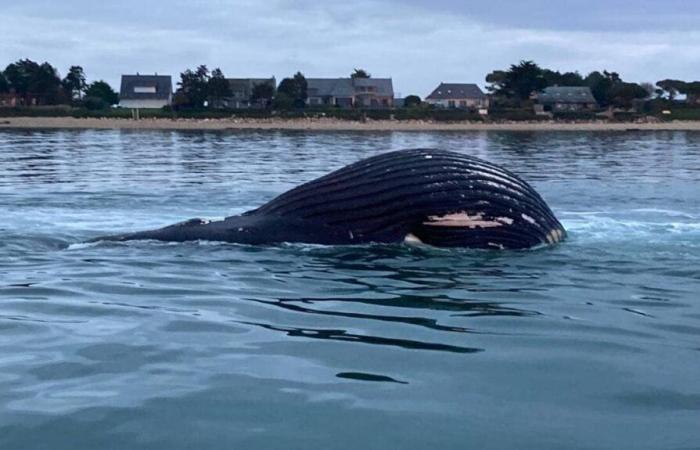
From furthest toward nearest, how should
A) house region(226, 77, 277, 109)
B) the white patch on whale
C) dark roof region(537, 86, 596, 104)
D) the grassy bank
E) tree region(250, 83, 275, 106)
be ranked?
house region(226, 77, 277, 109) → tree region(250, 83, 275, 106) → dark roof region(537, 86, 596, 104) → the grassy bank → the white patch on whale

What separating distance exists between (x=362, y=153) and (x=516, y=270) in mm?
31521

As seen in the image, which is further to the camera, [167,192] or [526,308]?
[167,192]

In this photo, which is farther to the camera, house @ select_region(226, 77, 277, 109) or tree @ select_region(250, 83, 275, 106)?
house @ select_region(226, 77, 277, 109)

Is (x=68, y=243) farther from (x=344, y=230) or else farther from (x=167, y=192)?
(x=167, y=192)

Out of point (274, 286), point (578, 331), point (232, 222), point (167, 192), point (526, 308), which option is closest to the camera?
point (578, 331)

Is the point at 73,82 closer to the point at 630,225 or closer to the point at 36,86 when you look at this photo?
the point at 36,86

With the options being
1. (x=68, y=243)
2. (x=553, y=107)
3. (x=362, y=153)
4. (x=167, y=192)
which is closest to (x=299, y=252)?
(x=68, y=243)

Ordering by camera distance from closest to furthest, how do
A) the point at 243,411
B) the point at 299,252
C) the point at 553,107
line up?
the point at 243,411, the point at 299,252, the point at 553,107

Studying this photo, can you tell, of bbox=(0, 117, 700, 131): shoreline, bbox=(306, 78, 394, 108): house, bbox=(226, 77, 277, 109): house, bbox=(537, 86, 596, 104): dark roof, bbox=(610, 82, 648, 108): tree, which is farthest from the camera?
bbox=(306, 78, 394, 108): house

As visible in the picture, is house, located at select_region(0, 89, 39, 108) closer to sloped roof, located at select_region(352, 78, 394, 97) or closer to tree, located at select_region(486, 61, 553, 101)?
sloped roof, located at select_region(352, 78, 394, 97)

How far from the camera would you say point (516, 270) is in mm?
10258

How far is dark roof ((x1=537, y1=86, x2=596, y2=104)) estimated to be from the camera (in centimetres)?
13250

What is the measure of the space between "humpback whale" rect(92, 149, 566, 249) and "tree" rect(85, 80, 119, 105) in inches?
5143

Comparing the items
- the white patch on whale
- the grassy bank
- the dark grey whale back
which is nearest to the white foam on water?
the dark grey whale back
